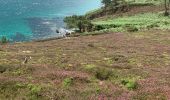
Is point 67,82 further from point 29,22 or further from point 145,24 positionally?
point 29,22

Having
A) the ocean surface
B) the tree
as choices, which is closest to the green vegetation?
the tree

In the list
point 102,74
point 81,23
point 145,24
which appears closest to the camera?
point 102,74

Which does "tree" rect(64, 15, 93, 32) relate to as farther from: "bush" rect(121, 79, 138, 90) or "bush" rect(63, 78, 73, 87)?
"bush" rect(63, 78, 73, 87)

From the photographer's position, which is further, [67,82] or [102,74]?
[102,74]

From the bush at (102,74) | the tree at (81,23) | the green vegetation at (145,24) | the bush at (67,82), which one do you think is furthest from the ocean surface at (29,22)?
the bush at (67,82)

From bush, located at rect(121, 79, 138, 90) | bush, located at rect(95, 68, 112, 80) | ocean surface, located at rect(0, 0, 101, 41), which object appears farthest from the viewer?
ocean surface, located at rect(0, 0, 101, 41)

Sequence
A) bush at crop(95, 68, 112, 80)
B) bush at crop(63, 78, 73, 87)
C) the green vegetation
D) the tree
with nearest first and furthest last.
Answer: bush at crop(63, 78, 73, 87) < bush at crop(95, 68, 112, 80) < the green vegetation < the tree

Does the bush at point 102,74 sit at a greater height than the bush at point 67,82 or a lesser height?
lesser

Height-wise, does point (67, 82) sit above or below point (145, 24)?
above

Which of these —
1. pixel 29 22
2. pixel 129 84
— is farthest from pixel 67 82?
pixel 29 22

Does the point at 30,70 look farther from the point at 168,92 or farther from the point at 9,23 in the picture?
the point at 9,23

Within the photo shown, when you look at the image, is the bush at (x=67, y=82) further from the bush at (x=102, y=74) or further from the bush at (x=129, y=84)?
the bush at (x=129, y=84)

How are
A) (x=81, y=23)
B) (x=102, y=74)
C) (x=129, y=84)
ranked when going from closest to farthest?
(x=129, y=84), (x=102, y=74), (x=81, y=23)

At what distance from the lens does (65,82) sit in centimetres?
2534
